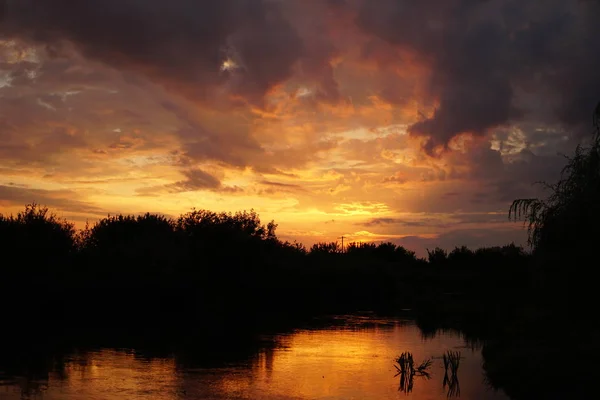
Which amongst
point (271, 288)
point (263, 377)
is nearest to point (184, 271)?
point (271, 288)

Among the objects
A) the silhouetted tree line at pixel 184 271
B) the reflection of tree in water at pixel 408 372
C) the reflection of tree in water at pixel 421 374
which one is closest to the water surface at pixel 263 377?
the reflection of tree in water at pixel 421 374

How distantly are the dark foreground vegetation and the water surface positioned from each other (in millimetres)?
2859

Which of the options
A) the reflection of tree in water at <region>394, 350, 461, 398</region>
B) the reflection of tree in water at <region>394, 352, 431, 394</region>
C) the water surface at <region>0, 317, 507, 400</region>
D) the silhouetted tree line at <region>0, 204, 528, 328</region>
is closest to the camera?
the water surface at <region>0, 317, 507, 400</region>

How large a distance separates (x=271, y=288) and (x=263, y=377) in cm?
3701

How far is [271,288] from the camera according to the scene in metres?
61.2

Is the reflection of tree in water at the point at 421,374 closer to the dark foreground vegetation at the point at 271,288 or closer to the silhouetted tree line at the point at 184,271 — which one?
the dark foreground vegetation at the point at 271,288

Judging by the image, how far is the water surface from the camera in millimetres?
20906

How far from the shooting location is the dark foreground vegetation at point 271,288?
71.6ft

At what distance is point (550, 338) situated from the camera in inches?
987

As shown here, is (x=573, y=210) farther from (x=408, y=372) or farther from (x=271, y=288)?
(x=271, y=288)

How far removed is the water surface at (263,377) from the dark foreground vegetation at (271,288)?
9.38 feet

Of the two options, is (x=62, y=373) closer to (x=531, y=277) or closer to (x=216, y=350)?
(x=216, y=350)

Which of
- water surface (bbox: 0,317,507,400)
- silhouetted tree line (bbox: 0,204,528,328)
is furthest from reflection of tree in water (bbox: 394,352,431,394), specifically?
silhouetted tree line (bbox: 0,204,528,328)

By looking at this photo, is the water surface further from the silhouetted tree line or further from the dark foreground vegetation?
the silhouetted tree line
